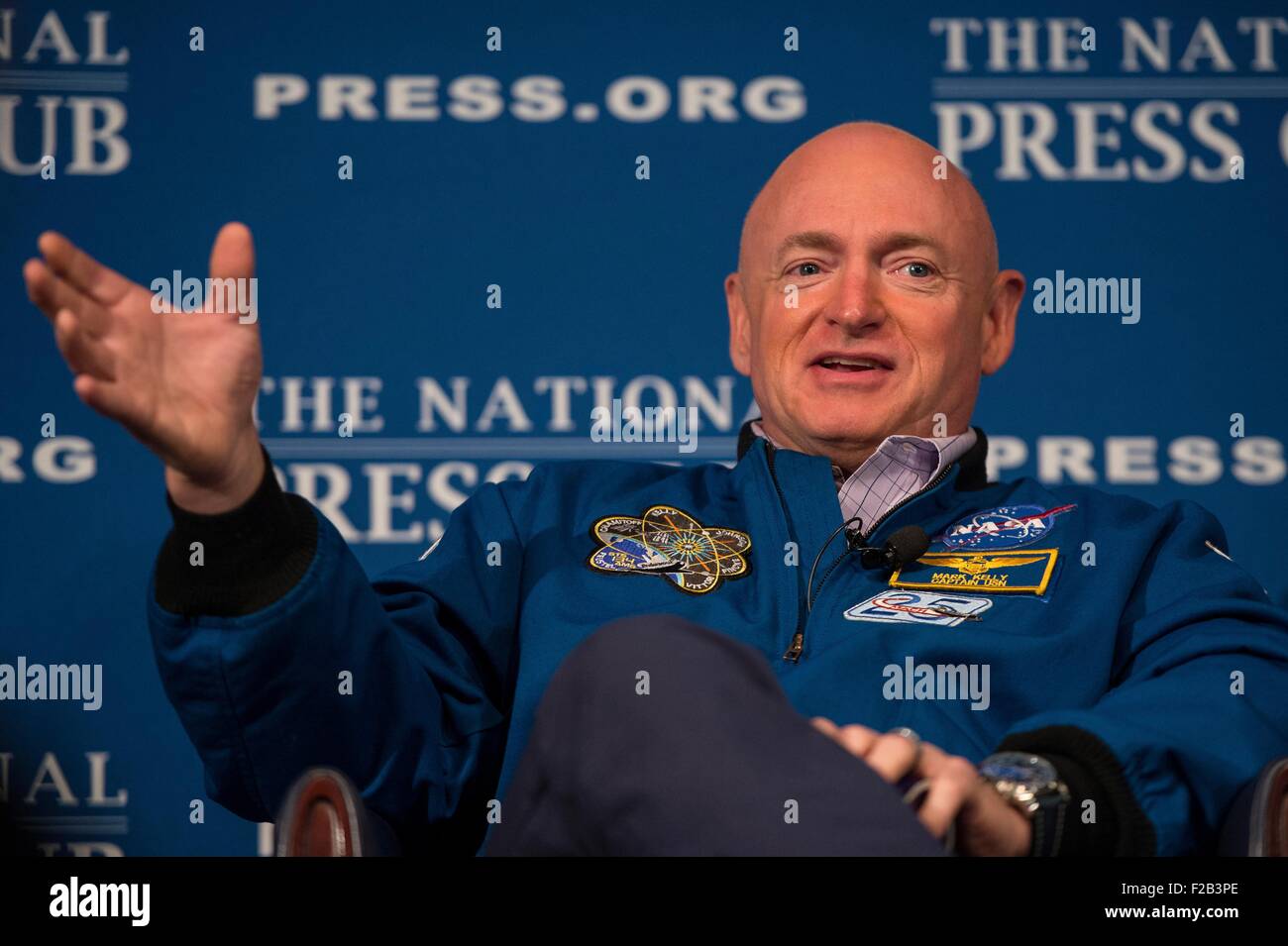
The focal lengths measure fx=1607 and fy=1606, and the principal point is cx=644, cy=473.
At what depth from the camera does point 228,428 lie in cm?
129

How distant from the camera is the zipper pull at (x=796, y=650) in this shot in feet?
5.33

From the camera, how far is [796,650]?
1.63 m

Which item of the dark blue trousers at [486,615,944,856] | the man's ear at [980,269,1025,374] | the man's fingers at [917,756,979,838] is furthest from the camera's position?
the man's ear at [980,269,1025,374]

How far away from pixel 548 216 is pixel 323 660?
902 millimetres

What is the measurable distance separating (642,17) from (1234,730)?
1.26 meters

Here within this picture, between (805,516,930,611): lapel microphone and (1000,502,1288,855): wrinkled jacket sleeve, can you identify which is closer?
(1000,502,1288,855): wrinkled jacket sleeve

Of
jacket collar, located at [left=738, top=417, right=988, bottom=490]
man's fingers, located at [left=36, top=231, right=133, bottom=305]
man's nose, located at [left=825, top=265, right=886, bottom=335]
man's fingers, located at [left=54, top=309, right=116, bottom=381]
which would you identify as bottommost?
jacket collar, located at [left=738, top=417, right=988, bottom=490]

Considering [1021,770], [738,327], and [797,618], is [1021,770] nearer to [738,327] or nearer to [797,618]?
[797,618]

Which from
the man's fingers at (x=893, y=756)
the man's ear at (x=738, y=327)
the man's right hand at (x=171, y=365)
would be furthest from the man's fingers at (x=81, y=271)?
the man's ear at (x=738, y=327)

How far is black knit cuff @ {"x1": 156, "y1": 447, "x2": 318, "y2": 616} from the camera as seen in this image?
1332 millimetres

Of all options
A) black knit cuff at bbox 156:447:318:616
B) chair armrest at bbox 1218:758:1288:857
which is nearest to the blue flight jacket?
black knit cuff at bbox 156:447:318:616

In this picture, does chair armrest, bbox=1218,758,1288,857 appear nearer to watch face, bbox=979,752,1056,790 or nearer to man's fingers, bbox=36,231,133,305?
watch face, bbox=979,752,1056,790

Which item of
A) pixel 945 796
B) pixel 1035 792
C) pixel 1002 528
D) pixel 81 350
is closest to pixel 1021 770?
pixel 1035 792

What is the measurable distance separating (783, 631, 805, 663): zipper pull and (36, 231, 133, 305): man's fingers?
2.43 ft
